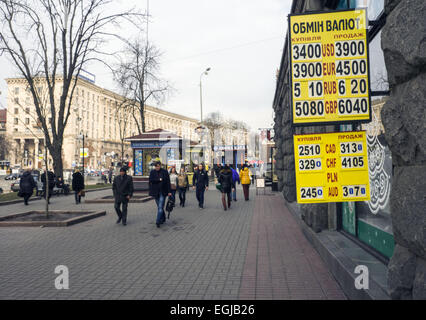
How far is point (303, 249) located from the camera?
6797mm

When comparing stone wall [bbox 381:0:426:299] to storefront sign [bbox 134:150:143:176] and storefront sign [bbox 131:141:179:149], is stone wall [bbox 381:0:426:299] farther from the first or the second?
storefront sign [bbox 134:150:143:176]

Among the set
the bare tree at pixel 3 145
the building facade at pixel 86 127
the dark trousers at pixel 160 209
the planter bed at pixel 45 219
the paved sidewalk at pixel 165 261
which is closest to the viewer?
the paved sidewalk at pixel 165 261

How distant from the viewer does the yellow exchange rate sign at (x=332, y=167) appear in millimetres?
4785

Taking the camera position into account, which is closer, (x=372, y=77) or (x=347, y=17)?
(x=347, y=17)

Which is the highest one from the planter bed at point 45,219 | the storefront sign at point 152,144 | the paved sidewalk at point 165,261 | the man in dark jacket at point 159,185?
the storefront sign at point 152,144

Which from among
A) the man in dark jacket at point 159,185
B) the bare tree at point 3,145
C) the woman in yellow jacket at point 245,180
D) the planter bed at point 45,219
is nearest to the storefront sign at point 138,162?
the woman in yellow jacket at point 245,180

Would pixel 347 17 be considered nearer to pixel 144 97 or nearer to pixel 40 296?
pixel 40 296

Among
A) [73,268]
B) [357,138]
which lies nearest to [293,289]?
[357,138]

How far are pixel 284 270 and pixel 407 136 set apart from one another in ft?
10.8

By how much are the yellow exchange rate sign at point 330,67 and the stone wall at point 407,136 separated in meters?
1.66

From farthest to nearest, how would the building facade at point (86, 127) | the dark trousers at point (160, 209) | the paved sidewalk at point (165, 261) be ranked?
the building facade at point (86, 127) → the dark trousers at point (160, 209) → the paved sidewalk at point (165, 261)

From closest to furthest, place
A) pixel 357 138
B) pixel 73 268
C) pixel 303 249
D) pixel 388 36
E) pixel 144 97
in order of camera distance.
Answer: pixel 388 36 → pixel 357 138 → pixel 73 268 → pixel 303 249 → pixel 144 97

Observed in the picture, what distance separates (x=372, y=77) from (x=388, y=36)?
2631 mm

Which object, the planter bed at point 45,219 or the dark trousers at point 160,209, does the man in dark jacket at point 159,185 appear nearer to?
the dark trousers at point 160,209
